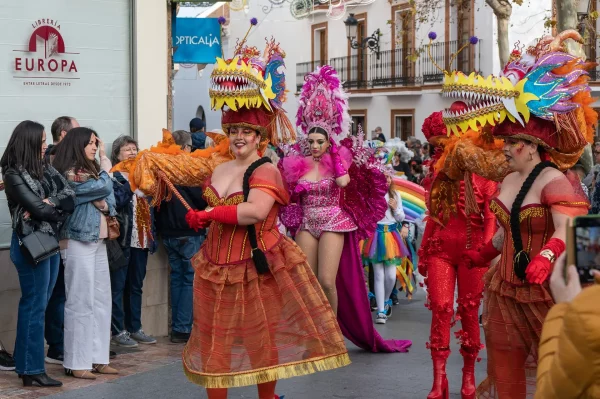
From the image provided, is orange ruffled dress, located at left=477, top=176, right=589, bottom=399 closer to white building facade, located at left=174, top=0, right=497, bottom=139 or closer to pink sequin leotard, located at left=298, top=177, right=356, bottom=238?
pink sequin leotard, located at left=298, top=177, right=356, bottom=238

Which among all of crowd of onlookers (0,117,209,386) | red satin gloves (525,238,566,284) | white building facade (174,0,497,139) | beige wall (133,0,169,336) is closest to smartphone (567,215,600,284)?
red satin gloves (525,238,566,284)

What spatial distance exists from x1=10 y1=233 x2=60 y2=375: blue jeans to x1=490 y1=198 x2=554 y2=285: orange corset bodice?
3.49 metres

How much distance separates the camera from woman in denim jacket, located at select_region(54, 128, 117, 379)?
753cm

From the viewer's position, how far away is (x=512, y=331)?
533 cm

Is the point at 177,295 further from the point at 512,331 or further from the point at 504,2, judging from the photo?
the point at 504,2

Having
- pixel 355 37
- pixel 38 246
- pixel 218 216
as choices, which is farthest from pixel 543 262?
pixel 355 37

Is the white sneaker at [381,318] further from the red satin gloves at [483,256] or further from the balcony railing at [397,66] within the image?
the balcony railing at [397,66]

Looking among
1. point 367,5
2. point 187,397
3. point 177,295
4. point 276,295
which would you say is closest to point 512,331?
point 276,295

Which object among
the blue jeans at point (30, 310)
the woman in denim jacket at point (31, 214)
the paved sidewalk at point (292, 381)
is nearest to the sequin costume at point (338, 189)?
the paved sidewalk at point (292, 381)

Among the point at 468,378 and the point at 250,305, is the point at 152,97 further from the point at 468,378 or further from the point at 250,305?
the point at 468,378

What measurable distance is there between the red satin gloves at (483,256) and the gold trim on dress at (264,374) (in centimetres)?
101

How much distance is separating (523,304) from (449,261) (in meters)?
1.75

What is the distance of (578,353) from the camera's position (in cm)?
256

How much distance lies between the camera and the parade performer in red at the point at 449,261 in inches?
276
